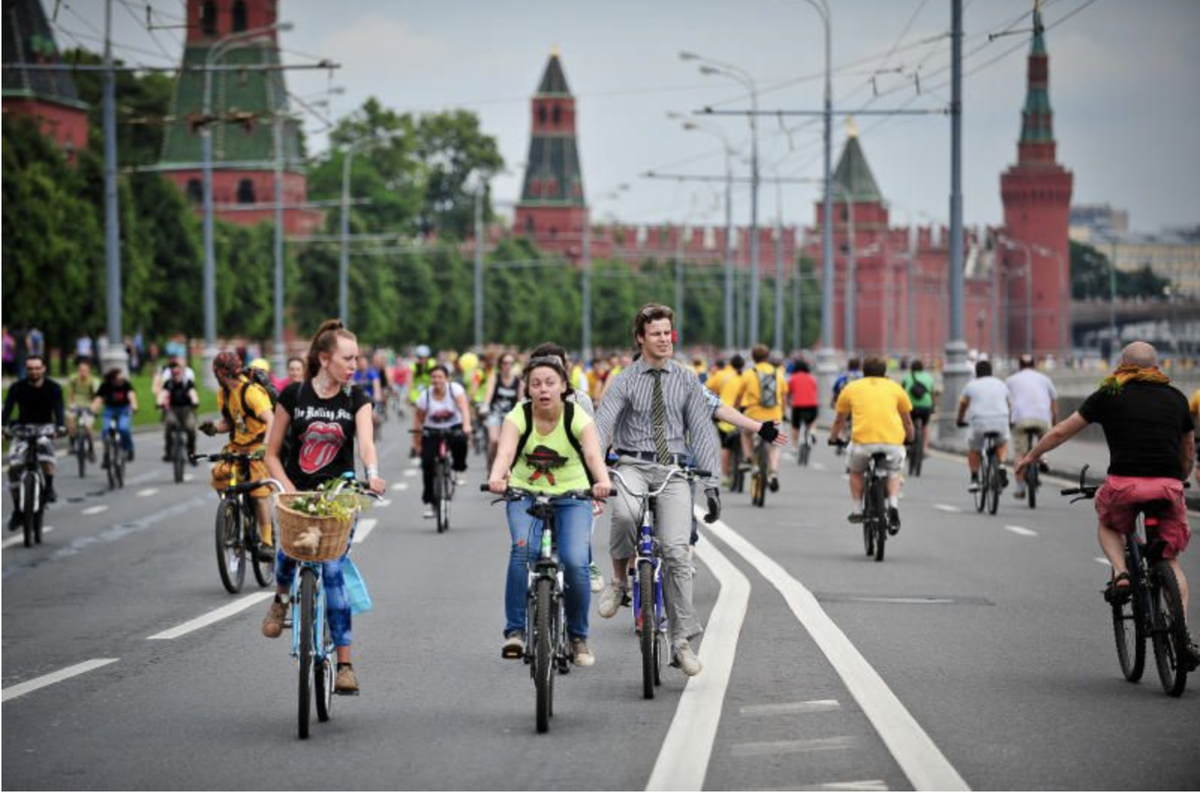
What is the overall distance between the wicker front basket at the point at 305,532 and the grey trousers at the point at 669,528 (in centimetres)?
149

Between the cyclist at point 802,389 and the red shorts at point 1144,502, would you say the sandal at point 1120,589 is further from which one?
the cyclist at point 802,389

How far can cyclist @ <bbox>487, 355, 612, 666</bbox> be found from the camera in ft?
32.8

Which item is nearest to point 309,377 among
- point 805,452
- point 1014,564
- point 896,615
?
point 896,615

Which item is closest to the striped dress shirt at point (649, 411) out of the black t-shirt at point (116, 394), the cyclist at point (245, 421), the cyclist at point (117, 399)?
the cyclist at point (245, 421)

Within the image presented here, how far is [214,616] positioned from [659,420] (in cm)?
414

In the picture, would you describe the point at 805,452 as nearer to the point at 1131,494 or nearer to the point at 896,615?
the point at 896,615

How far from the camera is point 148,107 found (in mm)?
109875

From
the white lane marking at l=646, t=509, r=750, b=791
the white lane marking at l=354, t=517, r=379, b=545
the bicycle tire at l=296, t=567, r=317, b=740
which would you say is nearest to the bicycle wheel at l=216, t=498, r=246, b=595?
the white lane marking at l=646, t=509, r=750, b=791

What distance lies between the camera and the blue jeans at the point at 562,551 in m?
9.98

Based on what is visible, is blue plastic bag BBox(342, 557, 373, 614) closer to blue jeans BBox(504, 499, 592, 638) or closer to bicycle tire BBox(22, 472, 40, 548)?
blue jeans BBox(504, 499, 592, 638)

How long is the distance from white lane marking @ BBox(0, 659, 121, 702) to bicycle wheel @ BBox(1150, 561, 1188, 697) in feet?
16.8

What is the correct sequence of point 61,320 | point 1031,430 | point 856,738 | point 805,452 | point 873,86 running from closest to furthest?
point 856,738 < point 1031,430 < point 805,452 < point 873,86 < point 61,320

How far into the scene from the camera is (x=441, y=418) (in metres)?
21.8

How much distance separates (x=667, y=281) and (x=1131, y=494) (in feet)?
440
